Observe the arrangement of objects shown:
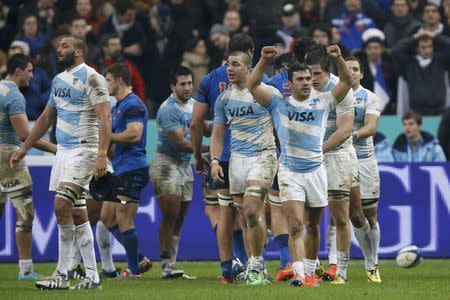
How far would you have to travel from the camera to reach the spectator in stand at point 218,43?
24906 millimetres

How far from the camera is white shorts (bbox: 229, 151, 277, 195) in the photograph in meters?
16.2

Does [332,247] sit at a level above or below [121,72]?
below

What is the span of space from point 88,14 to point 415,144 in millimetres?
7399

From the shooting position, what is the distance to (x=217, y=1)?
2667 centimetres

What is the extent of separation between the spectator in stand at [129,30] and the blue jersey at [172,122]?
267 inches

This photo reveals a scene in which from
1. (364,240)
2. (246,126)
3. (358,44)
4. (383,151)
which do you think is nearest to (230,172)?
(246,126)

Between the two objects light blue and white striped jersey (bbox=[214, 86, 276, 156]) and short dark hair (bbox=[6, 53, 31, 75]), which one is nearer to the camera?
light blue and white striped jersey (bbox=[214, 86, 276, 156])

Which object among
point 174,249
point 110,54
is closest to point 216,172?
point 174,249

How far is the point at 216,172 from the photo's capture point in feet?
53.3

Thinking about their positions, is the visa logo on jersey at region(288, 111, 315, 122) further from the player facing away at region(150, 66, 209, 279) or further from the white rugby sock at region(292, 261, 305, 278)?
the player facing away at region(150, 66, 209, 279)

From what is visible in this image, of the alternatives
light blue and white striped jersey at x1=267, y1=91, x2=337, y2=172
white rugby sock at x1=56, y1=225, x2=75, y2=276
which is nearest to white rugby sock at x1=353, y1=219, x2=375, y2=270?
light blue and white striped jersey at x1=267, y1=91, x2=337, y2=172

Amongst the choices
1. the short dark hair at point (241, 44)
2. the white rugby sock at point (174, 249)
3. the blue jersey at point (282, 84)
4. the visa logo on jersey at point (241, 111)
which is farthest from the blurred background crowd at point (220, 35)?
the visa logo on jersey at point (241, 111)

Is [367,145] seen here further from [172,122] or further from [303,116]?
[172,122]

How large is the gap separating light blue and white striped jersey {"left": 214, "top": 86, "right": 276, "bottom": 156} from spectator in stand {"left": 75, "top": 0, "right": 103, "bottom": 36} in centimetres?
1010
